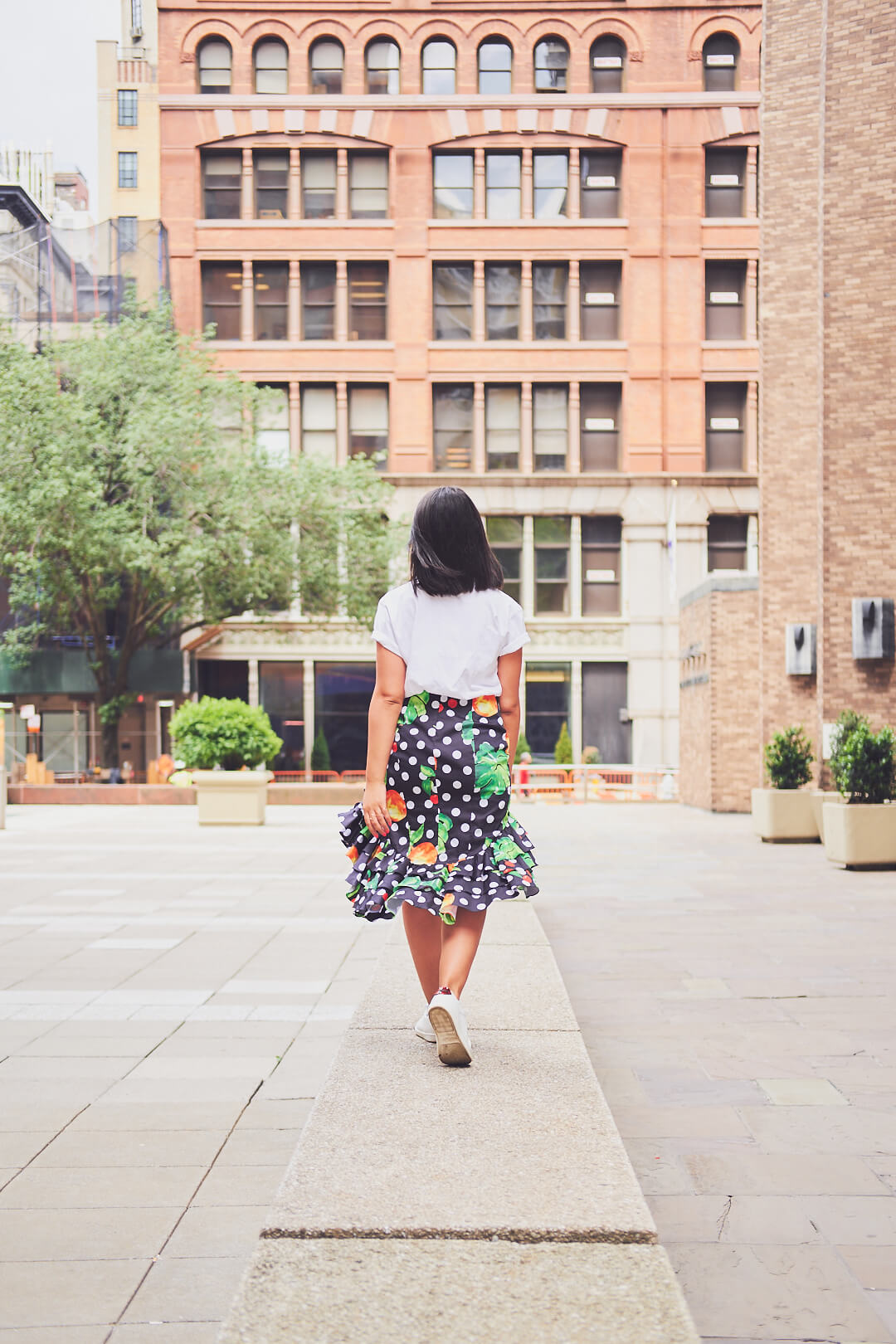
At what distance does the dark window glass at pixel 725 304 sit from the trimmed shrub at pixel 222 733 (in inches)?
898

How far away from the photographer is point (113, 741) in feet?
108

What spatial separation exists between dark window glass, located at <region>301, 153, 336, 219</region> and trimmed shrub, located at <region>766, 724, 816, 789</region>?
86.6ft

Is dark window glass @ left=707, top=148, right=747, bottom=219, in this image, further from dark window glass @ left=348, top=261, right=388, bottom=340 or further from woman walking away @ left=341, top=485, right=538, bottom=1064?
woman walking away @ left=341, top=485, right=538, bottom=1064

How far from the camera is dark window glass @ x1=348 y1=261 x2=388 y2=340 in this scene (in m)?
39.1

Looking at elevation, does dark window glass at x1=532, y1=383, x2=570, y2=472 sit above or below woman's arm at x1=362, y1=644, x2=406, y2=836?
above

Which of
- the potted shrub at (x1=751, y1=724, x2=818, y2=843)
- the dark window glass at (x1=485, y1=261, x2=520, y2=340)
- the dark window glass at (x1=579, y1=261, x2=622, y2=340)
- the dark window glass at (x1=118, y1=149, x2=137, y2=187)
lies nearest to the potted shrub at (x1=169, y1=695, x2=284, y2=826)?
the potted shrub at (x1=751, y1=724, x2=818, y2=843)

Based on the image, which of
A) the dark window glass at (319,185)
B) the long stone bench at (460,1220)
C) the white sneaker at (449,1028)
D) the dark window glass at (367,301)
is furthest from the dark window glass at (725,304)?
the white sneaker at (449,1028)

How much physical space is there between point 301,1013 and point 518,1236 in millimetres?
3859

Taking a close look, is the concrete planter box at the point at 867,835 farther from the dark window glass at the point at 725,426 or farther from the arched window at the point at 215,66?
the arched window at the point at 215,66

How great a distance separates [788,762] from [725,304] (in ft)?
79.9

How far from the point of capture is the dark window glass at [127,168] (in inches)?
2830

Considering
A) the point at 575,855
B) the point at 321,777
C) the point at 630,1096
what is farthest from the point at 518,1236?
the point at 321,777

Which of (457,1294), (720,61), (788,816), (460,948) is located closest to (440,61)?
(720,61)

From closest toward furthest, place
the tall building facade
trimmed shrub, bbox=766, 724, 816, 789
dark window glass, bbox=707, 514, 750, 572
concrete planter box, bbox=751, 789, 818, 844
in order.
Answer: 1. concrete planter box, bbox=751, 789, 818, 844
2. trimmed shrub, bbox=766, 724, 816, 789
3. the tall building facade
4. dark window glass, bbox=707, 514, 750, 572
